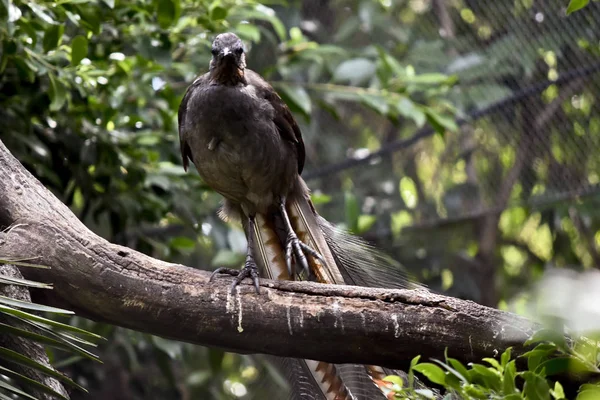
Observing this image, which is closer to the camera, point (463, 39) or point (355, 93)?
point (355, 93)

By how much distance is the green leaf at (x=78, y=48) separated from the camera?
296cm

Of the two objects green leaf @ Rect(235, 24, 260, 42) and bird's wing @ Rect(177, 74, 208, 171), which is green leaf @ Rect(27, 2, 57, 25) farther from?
green leaf @ Rect(235, 24, 260, 42)

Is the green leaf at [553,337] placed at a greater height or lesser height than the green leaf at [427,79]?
lesser

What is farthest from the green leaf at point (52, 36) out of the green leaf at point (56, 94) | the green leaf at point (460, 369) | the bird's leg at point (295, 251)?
the green leaf at point (460, 369)

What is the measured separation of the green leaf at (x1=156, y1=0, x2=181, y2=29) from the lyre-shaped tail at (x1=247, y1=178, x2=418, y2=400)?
872 mm

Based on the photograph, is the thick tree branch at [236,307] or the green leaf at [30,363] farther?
the thick tree branch at [236,307]

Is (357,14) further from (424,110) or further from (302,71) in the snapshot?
(424,110)

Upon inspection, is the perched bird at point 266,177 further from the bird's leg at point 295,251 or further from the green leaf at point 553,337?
the green leaf at point 553,337

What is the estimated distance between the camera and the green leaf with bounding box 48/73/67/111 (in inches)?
116

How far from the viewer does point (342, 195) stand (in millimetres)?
5527

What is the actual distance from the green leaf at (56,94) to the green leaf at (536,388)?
1.94 m

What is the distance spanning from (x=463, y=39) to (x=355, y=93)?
1.45 meters

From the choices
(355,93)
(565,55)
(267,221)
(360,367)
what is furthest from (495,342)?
(565,55)

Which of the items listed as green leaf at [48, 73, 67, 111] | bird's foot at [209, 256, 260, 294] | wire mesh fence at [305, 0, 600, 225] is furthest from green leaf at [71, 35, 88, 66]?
wire mesh fence at [305, 0, 600, 225]
